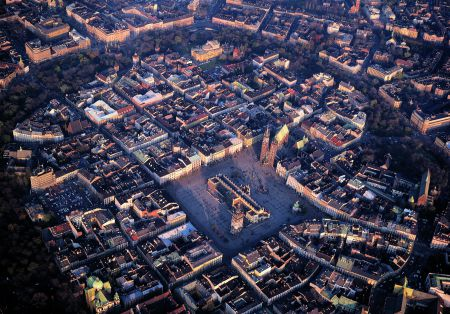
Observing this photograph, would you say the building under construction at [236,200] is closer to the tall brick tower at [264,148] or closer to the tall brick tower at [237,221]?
the tall brick tower at [237,221]

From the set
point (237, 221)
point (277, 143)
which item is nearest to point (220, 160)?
point (277, 143)

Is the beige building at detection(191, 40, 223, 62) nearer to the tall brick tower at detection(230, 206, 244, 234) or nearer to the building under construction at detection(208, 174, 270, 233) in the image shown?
the building under construction at detection(208, 174, 270, 233)

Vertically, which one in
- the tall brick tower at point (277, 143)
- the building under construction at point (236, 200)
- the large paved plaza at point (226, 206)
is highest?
the tall brick tower at point (277, 143)

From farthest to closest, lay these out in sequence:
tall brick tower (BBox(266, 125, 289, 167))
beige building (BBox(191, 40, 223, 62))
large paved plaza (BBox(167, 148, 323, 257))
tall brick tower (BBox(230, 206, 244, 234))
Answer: beige building (BBox(191, 40, 223, 62))
tall brick tower (BBox(266, 125, 289, 167))
large paved plaza (BBox(167, 148, 323, 257))
tall brick tower (BBox(230, 206, 244, 234))

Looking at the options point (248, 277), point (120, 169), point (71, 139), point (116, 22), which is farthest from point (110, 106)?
point (248, 277)

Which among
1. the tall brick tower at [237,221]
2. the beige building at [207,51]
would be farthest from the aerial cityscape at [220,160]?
the beige building at [207,51]

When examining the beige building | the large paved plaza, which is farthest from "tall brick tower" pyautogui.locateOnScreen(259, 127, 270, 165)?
the beige building

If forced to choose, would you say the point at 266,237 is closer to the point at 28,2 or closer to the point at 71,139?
the point at 71,139

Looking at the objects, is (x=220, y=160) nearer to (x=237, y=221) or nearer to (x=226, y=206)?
(x=226, y=206)
